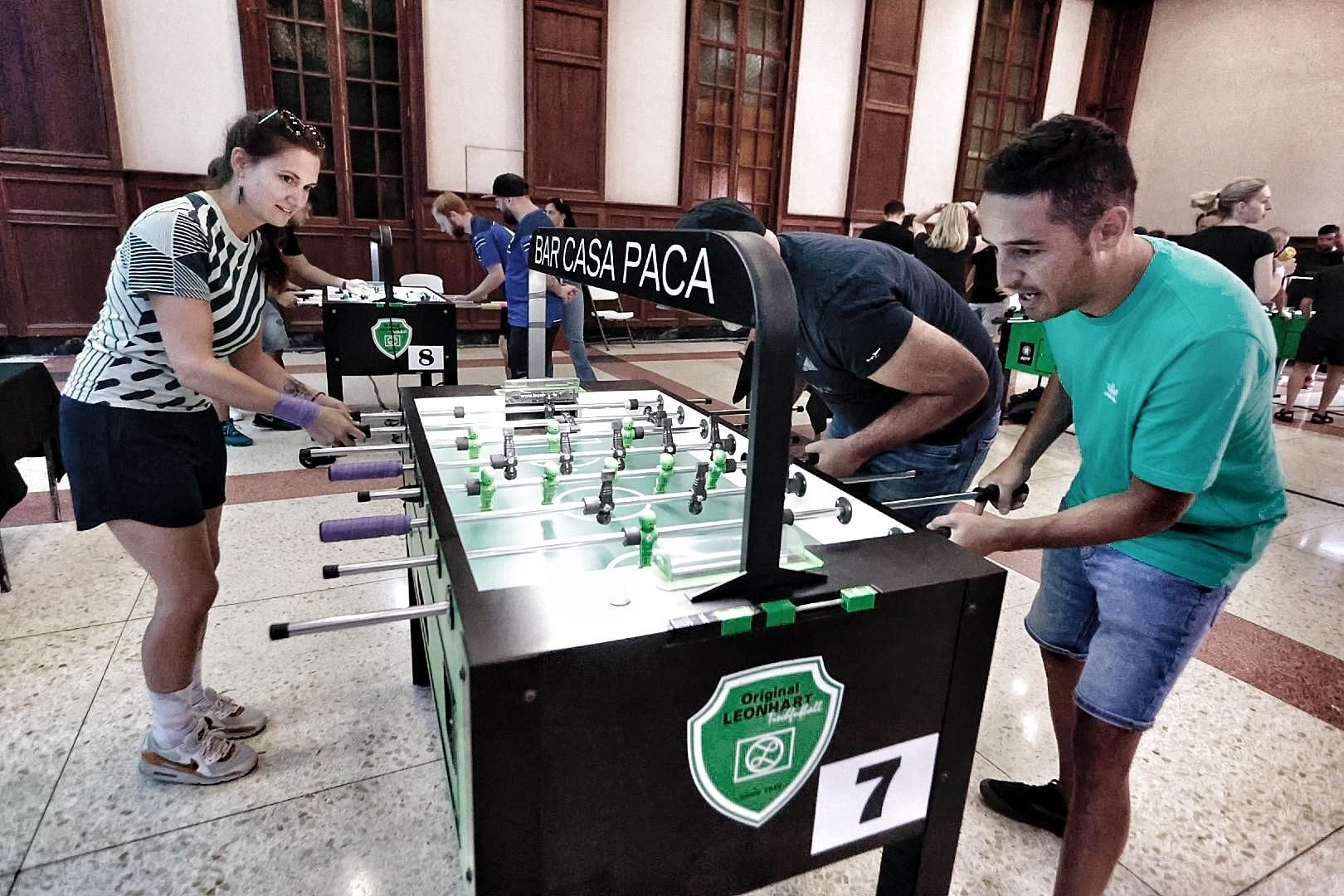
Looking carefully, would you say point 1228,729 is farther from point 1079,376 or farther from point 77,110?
point 77,110

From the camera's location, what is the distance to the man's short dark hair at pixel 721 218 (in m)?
1.43

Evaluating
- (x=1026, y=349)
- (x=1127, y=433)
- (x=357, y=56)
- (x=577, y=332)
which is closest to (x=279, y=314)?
(x=577, y=332)

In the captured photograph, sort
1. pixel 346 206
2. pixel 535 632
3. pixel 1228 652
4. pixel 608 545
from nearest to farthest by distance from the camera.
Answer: pixel 535 632 < pixel 608 545 < pixel 1228 652 < pixel 346 206

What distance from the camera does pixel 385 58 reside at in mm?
6473

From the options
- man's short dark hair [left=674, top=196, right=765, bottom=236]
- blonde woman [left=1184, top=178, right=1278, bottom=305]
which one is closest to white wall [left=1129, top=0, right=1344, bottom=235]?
blonde woman [left=1184, top=178, right=1278, bottom=305]

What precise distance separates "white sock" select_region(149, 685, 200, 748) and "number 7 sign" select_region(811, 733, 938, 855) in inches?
52.5

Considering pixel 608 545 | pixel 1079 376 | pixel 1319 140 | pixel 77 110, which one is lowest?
pixel 608 545

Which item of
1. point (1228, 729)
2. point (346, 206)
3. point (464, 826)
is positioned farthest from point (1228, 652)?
point (346, 206)

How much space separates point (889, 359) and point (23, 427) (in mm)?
2780

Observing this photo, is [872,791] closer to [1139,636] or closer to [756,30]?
[1139,636]

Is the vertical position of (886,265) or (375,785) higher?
(886,265)

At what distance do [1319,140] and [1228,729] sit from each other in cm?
973

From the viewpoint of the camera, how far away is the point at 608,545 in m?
1.15

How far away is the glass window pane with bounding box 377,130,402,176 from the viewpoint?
6.64 metres
